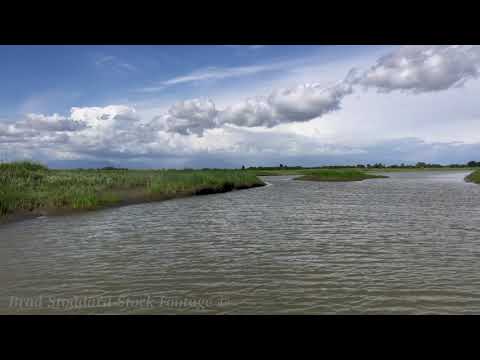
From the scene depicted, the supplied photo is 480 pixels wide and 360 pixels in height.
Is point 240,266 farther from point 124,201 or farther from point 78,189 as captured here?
point 78,189

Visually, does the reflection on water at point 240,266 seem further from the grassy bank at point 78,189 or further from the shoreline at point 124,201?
the grassy bank at point 78,189

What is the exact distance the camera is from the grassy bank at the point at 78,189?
1661cm

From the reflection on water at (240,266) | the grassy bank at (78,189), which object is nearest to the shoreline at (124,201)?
the grassy bank at (78,189)

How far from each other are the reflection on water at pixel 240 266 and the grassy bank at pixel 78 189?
1849mm

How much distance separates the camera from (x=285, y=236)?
12.1 metres

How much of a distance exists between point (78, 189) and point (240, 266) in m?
15.4

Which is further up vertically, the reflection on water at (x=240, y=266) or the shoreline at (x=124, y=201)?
the shoreline at (x=124, y=201)

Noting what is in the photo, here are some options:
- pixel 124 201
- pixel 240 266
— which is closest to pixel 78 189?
pixel 124 201

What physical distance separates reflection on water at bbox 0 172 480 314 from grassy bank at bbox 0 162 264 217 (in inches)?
72.8

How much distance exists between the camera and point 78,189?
20.2 metres

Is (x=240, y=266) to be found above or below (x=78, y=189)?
below
